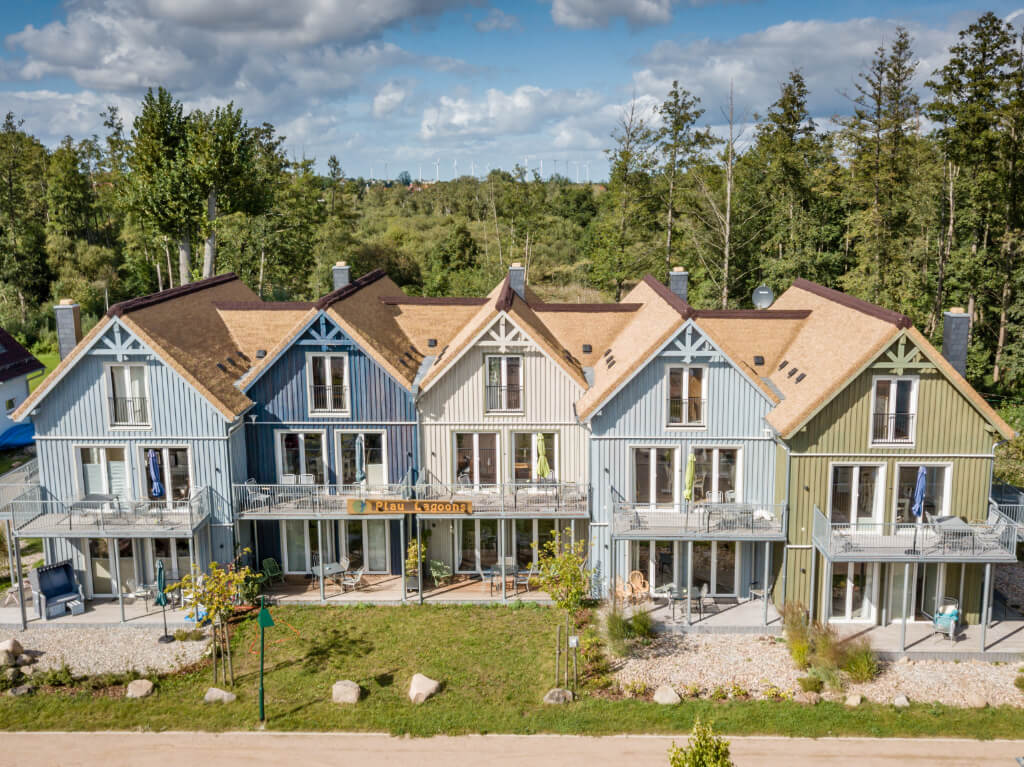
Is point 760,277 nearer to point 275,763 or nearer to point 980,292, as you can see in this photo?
point 980,292

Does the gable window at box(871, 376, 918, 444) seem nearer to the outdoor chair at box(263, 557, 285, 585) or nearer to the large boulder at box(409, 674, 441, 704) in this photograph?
the large boulder at box(409, 674, 441, 704)

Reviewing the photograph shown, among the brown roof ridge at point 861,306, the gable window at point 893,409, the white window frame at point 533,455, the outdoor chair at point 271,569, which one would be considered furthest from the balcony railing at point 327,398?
the brown roof ridge at point 861,306

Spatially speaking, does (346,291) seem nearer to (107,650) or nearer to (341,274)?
(341,274)

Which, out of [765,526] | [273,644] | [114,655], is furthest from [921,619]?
[114,655]

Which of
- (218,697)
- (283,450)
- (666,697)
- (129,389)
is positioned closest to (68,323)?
(129,389)

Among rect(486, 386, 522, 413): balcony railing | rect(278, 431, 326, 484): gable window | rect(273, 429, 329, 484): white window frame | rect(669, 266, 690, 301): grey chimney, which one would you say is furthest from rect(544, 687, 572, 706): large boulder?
rect(669, 266, 690, 301): grey chimney

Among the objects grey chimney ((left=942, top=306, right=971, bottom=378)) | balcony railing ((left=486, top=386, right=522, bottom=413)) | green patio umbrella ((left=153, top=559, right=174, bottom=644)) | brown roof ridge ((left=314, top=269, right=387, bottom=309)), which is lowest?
green patio umbrella ((left=153, top=559, right=174, bottom=644))
